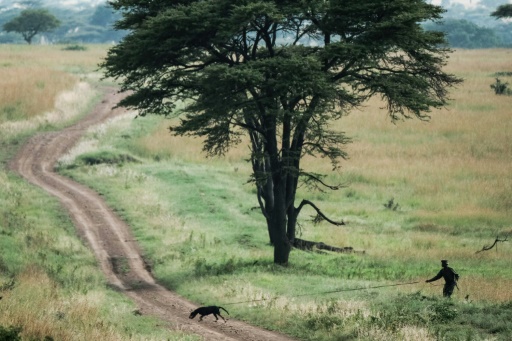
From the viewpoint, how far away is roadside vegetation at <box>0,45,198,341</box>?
567 inches

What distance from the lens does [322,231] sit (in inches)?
1296

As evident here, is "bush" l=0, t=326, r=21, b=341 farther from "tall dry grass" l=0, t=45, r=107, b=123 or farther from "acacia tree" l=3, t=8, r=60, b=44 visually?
"acacia tree" l=3, t=8, r=60, b=44

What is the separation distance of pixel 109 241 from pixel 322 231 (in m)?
9.30

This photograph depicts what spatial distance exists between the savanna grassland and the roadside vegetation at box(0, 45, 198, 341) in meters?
0.09

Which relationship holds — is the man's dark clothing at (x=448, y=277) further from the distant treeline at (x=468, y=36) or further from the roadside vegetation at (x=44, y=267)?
the distant treeline at (x=468, y=36)

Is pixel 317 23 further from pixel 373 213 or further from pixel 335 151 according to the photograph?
pixel 373 213

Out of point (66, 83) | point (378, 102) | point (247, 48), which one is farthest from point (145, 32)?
point (378, 102)

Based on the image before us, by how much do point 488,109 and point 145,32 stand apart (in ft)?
132

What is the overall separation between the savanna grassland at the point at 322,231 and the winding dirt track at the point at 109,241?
510 millimetres

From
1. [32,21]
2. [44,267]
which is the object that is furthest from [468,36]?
[44,267]

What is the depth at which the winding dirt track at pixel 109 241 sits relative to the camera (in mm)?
17967

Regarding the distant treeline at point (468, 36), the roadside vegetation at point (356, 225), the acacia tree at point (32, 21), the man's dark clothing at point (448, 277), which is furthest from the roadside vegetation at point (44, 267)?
the distant treeline at point (468, 36)

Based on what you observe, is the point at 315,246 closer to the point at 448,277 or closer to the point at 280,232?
the point at 280,232

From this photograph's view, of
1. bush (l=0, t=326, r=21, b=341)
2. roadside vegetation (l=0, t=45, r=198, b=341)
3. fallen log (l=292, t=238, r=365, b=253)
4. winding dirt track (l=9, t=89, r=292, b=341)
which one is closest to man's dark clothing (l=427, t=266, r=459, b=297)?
winding dirt track (l=9, t=89, r=292, b=341)
